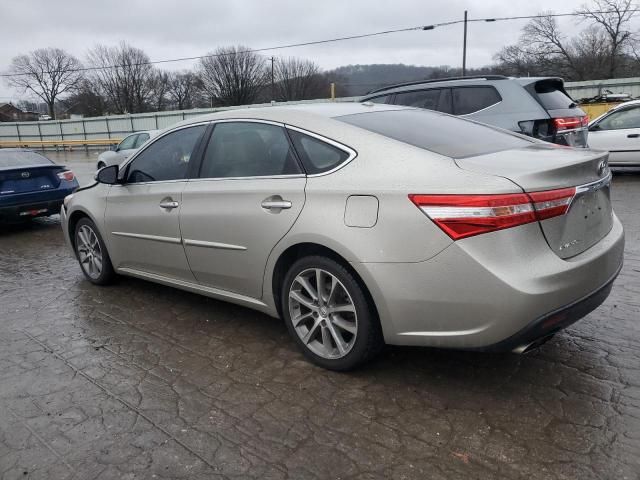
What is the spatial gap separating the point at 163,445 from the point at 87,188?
334 cm

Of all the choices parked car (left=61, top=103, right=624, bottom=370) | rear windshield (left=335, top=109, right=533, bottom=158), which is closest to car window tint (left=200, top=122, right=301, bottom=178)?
parked car (left=61, top=103, right=624, bottom=370)

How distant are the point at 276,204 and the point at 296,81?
76152mm

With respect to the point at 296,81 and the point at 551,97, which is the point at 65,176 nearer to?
the point at 551,97

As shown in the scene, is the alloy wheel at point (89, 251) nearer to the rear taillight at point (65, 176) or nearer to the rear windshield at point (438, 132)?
the rear windshield at point (438, 132)

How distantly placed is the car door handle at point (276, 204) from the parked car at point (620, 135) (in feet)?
30.9

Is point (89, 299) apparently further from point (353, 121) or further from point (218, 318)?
point (353, 121)

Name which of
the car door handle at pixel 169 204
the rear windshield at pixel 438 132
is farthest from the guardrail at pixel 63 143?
the rear windshield at pixel 438 132

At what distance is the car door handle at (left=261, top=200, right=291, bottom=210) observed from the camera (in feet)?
10.6

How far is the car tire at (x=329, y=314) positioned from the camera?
296 cm

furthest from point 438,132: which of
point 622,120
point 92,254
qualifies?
point 622,120

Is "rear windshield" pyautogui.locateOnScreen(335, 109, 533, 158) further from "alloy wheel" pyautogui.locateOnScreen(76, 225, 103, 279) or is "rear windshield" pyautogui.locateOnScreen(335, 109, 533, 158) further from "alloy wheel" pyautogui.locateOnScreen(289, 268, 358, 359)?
"alloy wheel" pyautogui.locateOnScreen(76, 225, 103, 279)

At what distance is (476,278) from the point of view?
2.54 m

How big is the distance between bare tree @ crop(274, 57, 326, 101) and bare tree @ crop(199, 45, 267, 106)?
312 centimetres

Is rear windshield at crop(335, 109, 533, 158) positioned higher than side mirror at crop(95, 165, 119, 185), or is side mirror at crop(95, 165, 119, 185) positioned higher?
rear windshield at crop(335, 109, 533, 158)
